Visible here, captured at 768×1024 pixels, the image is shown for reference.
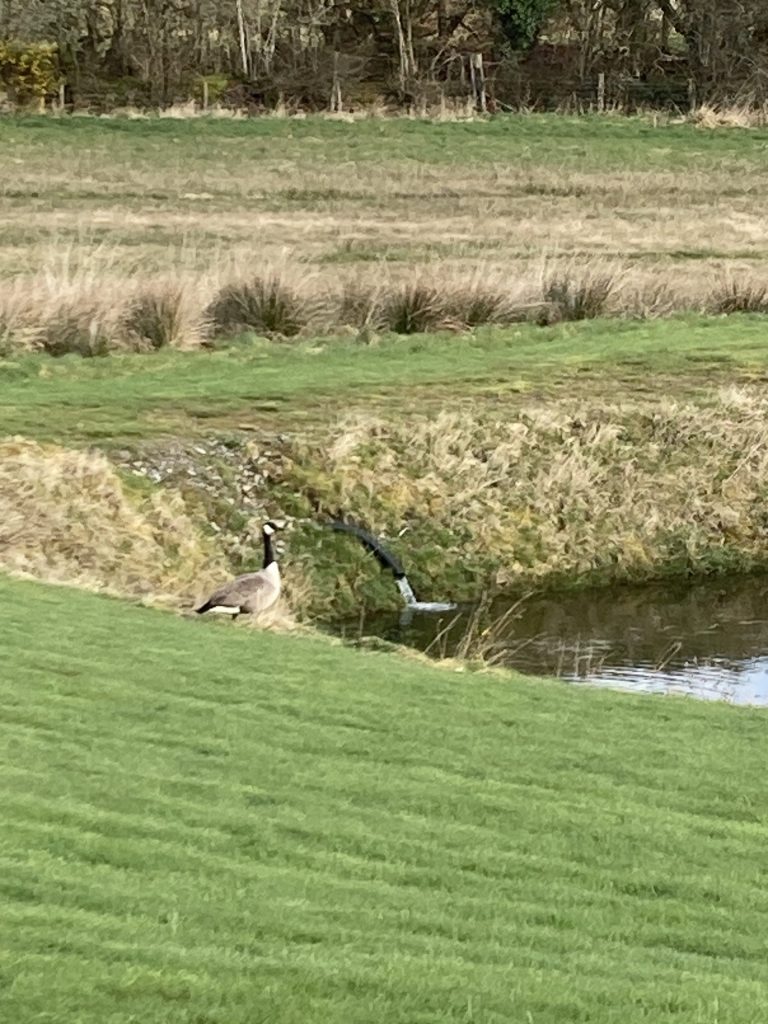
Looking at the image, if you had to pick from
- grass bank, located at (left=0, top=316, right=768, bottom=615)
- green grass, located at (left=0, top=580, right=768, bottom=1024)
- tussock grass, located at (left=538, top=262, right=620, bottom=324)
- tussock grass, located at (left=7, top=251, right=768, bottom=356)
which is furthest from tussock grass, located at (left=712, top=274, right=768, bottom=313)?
green grass, located at (left=0, top=580, right=768, bottom=1024)

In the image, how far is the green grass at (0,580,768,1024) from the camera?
571 centimetres

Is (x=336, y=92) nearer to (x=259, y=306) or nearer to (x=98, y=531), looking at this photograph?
(x=259, y=306)

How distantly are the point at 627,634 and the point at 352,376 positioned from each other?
5.19 meters

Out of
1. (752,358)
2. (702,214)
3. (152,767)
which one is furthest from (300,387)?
(702,214)

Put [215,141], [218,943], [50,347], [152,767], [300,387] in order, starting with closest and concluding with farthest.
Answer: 1. [218,943]
2. [152,767]
3. [300,387]
4. [50,347]
5. [215,141]

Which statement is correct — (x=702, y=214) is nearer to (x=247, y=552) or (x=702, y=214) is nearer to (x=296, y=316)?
(x=296, y=316)

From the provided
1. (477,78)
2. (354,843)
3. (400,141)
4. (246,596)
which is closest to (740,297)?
(246,596)

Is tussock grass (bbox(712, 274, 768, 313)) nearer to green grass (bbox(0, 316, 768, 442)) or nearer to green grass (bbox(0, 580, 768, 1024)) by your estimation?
green grass (bbox(0, 316, 768, 442))

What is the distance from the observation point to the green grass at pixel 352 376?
758 inches

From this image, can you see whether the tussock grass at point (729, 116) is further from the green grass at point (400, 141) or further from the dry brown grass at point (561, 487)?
the dry brown grass at point (561, 487)

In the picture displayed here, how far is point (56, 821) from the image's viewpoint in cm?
723

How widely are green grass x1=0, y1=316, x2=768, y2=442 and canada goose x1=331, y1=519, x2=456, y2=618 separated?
130 centimetres

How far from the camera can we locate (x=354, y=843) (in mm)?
7570

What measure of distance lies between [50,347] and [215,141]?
2385cm
